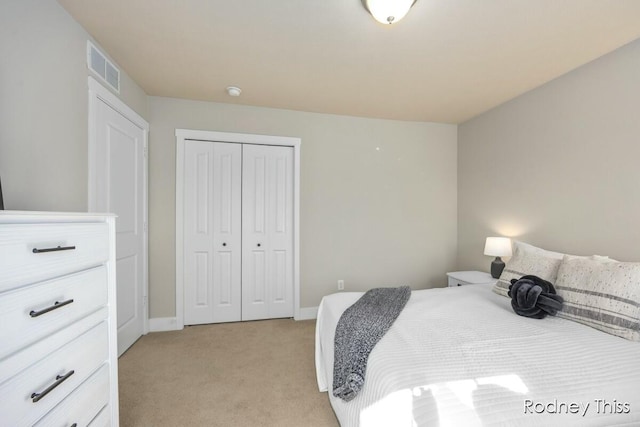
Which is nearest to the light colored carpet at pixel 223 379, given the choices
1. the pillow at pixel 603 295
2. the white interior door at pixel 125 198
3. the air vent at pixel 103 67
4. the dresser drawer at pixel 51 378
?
the white interior door at pixel 125 198

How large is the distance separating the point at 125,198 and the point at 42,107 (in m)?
1.09

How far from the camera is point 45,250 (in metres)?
0.95

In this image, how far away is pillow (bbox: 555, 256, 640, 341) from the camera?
150cm

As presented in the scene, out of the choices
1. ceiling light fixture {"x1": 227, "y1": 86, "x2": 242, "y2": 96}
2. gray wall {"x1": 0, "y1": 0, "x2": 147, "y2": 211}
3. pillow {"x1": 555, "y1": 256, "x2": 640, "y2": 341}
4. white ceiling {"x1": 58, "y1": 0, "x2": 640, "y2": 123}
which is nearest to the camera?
gray wall {"x1": 0, "y1": 0, "x2": 147, "y2": 211}

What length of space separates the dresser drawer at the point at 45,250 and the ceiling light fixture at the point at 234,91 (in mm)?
1983

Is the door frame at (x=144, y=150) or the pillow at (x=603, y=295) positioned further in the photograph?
the door frame at (x=144, y=150)

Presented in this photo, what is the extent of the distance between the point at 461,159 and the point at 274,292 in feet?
9.87

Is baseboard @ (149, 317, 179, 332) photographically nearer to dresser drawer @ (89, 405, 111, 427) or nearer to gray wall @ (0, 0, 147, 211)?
gray wall @ (0, 0, 147, 211)

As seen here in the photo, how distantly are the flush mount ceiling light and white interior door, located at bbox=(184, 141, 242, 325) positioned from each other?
2093 mm

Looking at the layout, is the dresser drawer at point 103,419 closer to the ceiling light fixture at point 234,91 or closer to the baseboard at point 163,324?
the baseboard at point 163,324

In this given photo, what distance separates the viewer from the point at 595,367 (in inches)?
47.2

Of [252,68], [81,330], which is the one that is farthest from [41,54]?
[81,330]

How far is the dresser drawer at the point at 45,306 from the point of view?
33.0 inches

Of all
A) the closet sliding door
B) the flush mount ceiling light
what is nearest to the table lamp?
the closet sliding door
